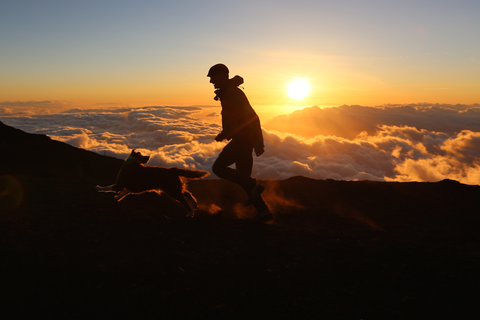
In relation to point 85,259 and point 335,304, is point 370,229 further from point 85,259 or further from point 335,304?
point 85,259

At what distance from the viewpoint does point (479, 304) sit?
8.68ft

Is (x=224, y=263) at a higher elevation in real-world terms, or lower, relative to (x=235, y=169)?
lower

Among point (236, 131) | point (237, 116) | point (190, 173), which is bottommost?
point (190, 173)

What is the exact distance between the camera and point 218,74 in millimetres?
4965

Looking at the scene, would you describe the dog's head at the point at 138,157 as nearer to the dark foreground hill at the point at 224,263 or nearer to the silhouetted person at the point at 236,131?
the dark foreground hill at the point at 224,263

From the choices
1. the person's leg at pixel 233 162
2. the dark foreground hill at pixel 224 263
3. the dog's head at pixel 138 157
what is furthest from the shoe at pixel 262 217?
the dog's head at pixel 138 157

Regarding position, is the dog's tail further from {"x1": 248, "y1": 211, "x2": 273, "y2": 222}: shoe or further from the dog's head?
{"x1": 248, "y1": 211, "x2": 273, "y2": 222}: shoe

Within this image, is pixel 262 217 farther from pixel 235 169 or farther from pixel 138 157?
pixel 138 157

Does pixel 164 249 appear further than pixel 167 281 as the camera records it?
Yes

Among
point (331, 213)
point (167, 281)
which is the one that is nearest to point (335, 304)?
point (167, 281)

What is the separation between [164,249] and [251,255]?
1.03 m

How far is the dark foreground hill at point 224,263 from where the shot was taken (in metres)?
2.45

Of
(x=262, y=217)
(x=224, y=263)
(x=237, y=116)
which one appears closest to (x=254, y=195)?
(x=262, y=217)

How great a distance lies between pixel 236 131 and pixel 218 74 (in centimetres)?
102
